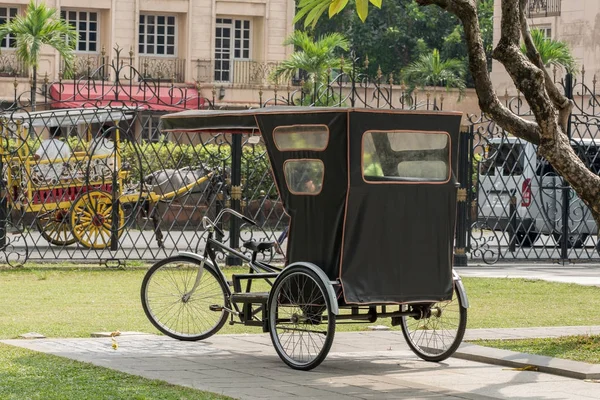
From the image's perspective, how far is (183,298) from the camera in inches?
417

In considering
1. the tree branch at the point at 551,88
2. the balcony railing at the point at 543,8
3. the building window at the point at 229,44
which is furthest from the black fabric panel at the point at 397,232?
the balcony railing at the point at 543,8

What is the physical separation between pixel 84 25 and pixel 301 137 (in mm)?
34279

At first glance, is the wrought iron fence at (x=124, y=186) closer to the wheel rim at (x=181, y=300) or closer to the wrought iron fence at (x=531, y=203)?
the wrought iron fence at (x=531, y=203)

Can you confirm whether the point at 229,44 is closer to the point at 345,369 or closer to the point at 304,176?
the point at 304,176

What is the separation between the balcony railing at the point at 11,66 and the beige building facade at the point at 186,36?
3.03 feet

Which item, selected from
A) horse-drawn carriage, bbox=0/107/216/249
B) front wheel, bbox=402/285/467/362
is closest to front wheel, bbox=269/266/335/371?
front wheel, bbox=402/285/467/362

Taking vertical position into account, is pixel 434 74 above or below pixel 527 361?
above

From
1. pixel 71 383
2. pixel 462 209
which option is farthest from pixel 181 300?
pixel 462 209

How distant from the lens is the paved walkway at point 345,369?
8.31m

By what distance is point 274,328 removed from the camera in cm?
948

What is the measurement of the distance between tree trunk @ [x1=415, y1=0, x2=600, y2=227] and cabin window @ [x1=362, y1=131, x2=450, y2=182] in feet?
1.98

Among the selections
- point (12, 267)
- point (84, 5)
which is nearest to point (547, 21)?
point (84, 5)

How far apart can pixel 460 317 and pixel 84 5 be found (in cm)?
3395

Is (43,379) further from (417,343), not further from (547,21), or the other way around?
(547,21)
